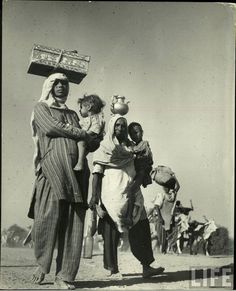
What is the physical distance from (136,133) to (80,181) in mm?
752

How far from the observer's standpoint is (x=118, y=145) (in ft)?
21.5

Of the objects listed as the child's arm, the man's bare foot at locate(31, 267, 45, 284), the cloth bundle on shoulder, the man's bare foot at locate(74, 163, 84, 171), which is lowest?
the man's bare foot at locate(31, 267, 45, 284)

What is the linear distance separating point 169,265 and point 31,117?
1.93 metres

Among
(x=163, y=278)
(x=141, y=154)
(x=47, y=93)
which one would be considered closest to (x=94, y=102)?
(x=47, y=93)

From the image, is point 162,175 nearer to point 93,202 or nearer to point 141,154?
point 141,154

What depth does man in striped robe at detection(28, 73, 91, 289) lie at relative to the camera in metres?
6.27

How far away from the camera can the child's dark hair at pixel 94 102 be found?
6.63 meters

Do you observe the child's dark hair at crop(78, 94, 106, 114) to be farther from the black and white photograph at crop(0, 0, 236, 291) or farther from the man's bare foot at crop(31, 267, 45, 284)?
the man's bare foot at crop(31, 267, 45, 284)

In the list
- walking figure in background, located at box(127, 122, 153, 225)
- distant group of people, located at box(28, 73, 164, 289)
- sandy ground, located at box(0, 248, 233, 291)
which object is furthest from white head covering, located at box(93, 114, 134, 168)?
sandy ground, located at box(0, 248, 233, 291)

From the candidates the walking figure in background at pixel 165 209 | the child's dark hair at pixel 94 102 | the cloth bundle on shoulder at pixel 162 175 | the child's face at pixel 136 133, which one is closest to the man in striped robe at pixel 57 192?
the child's dark hair at pixel 94 102

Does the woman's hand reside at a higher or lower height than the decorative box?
lower

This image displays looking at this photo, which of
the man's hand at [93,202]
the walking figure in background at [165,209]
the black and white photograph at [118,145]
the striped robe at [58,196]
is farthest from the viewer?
the walking figure in background at [165,209]

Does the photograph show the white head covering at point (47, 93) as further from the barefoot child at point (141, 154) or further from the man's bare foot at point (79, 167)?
→ the barefoot child at point (141, 154)

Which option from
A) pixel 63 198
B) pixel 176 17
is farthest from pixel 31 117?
pixel 176 17
